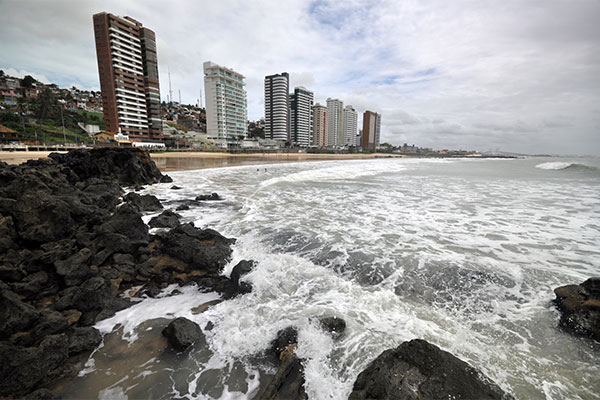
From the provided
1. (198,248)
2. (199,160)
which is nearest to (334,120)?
(199,160)

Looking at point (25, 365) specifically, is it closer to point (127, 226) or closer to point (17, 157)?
point (127, 226)

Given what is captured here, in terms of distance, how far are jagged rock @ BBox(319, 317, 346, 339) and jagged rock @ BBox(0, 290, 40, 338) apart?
456 centimetres

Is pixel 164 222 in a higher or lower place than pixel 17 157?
lower

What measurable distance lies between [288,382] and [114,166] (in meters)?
21.7

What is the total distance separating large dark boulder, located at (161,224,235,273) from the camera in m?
6.35

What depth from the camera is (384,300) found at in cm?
530

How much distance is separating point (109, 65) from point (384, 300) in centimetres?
8955

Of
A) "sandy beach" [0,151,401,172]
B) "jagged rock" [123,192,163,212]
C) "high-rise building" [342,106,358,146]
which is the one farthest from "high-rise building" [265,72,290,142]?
"jagged rock" [123,192,163,212]

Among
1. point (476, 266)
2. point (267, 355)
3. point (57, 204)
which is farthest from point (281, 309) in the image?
point (57, 204)

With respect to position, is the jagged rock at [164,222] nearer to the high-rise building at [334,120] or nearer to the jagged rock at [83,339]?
the jagged rock at [83,339]

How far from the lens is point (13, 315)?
3711mm

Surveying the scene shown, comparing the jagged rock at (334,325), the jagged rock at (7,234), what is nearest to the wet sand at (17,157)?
the jagged rock at (7,234)

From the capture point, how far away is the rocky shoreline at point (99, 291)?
3.05 m

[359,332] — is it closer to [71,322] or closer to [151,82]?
[71,322]
